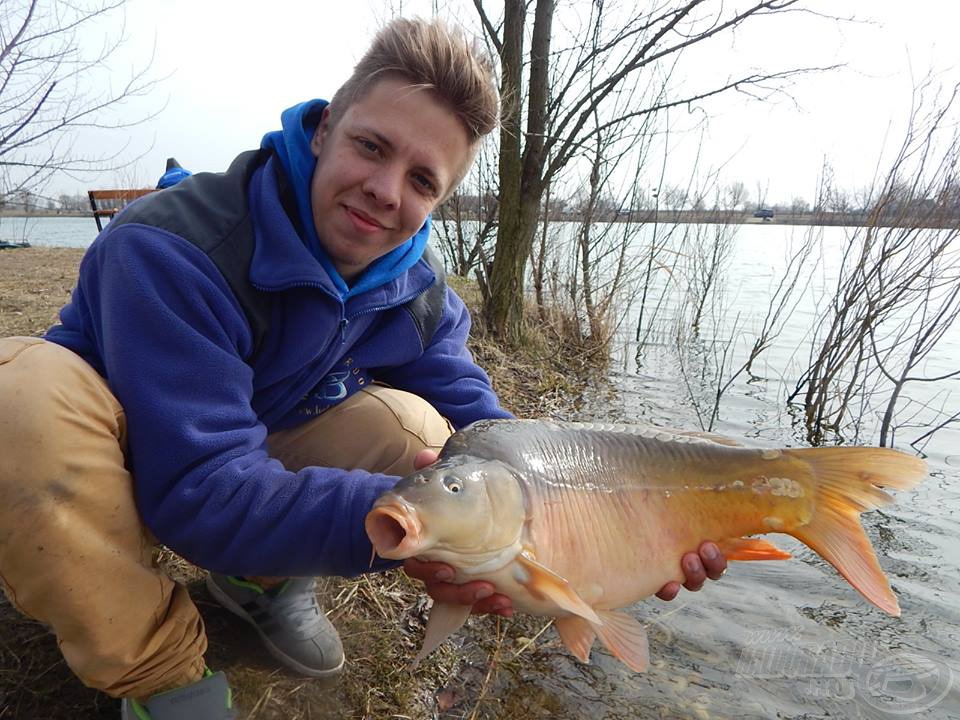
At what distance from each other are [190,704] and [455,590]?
608mm

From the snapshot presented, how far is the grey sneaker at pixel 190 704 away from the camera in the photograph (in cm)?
138

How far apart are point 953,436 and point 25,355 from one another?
6.12 m

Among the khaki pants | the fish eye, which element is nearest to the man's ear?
the khaki pants

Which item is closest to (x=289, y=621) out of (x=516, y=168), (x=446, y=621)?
(x=446, y=621)

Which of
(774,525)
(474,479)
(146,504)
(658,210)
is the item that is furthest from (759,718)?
(658,210)

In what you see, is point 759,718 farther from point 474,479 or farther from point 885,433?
point 885,433

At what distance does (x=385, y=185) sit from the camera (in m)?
1.68

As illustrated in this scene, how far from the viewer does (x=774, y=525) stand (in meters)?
1.69

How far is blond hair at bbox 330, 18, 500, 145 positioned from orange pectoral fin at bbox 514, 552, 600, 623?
117 cm

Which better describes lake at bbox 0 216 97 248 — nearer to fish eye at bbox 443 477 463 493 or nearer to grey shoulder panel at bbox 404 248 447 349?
grey shoulder panel at bbox 404 248 447 349

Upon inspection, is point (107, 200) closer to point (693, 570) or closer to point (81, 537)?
point (81, 537)

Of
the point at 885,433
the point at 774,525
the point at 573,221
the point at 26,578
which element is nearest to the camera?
the point at 26,578

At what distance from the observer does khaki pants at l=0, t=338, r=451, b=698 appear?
1.21m

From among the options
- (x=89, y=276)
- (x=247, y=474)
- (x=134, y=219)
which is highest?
(x=134, y=219)
